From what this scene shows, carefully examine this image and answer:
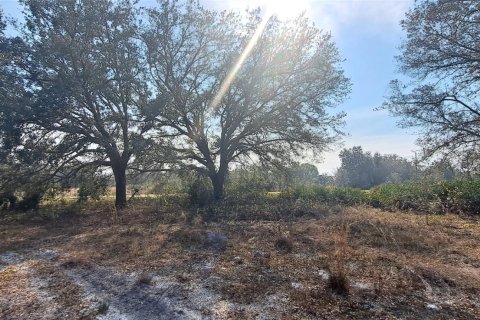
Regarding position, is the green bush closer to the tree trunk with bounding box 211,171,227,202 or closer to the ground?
the ground

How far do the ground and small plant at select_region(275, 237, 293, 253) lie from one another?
0.02 m

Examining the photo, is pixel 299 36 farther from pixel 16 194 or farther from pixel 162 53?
pixel 16 194

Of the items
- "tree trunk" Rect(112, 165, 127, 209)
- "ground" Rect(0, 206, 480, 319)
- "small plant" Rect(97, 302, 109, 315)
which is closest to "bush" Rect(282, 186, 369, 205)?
"ground" Rect(0, 206, 480, 319)

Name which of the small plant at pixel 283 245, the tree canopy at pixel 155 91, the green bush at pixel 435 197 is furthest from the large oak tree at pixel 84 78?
the green bush at pixel 435 197

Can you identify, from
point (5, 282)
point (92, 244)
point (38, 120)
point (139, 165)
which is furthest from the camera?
point (139, 165)

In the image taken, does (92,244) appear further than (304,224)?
No

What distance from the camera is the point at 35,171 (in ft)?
43.8

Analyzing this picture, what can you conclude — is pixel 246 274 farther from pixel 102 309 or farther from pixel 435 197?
pixel 435 197

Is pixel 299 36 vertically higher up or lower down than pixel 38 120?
higher up

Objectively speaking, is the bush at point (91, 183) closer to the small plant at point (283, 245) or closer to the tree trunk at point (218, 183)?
the tree trunk at point (218, 183)

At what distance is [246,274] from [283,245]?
5.99 feet

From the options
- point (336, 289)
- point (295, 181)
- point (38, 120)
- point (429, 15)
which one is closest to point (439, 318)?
point (336, 289)

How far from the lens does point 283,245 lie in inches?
267

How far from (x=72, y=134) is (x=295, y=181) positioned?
1177cm
